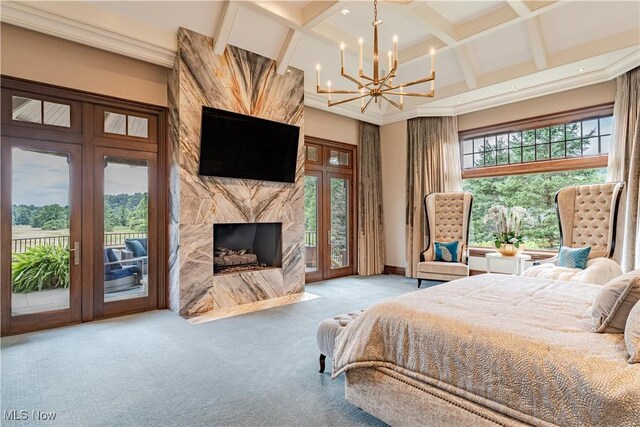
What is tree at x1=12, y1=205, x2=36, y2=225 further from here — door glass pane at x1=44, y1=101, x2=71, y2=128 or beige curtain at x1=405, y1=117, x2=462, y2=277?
beige curtain at x1=405, y1=117, x2=462, y2=277

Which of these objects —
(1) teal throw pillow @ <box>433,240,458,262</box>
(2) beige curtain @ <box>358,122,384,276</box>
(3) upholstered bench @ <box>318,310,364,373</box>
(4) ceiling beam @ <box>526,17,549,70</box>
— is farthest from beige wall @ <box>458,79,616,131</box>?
(3) upholstered bench @ <box>318,310,364,373</box>

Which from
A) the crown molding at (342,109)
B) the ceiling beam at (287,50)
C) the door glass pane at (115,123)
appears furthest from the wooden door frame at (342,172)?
the door glass pane at (115,123)

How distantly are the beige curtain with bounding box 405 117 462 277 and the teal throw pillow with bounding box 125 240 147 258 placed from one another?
4691 mm

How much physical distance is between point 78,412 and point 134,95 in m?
3.55

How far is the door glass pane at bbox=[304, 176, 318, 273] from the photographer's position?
6266 mm

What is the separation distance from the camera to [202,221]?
172 inches

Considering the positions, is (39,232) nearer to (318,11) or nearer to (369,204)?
(318,11)

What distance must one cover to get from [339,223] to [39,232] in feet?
15.4

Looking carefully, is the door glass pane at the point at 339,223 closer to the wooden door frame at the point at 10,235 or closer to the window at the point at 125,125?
the window at the point at 125,125

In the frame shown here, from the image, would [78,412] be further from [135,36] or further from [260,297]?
[135,36]

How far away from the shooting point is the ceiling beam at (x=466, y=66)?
5105mm

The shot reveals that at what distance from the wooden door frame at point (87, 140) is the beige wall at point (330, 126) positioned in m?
2.60

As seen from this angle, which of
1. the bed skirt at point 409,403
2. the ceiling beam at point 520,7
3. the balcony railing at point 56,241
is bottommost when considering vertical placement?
the bed skirt at point 409,403

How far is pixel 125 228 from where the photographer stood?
13.8 ft
